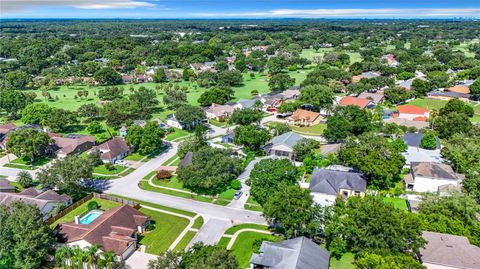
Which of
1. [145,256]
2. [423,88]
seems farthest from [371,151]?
[423,88]

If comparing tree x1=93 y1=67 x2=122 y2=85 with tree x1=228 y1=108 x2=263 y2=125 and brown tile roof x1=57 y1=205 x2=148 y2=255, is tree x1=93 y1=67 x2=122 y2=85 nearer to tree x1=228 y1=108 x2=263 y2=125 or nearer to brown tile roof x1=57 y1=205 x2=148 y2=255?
tree x1=228 y1=108 x2=263 y2=125

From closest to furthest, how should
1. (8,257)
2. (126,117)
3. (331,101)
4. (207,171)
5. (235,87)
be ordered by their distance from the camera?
(8,257)
(207,171)
(126,117)
(331,101)
(235,87)

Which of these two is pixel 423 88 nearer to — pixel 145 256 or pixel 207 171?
pixel 207 171

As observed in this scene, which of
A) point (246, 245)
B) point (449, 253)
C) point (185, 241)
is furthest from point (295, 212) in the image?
point (449, 253)

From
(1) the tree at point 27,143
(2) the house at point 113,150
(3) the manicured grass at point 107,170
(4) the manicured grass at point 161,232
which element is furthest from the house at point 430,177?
(1) the tree at point 27,143

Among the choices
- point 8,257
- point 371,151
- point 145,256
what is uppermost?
point 371,151

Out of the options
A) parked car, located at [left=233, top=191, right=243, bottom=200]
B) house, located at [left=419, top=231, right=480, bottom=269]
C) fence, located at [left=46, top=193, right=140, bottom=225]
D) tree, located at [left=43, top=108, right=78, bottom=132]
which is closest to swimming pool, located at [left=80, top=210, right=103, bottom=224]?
fence, located at [left=46, top=193, right=140, bottom=225]

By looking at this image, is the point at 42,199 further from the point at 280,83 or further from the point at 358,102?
the point at 280,83
